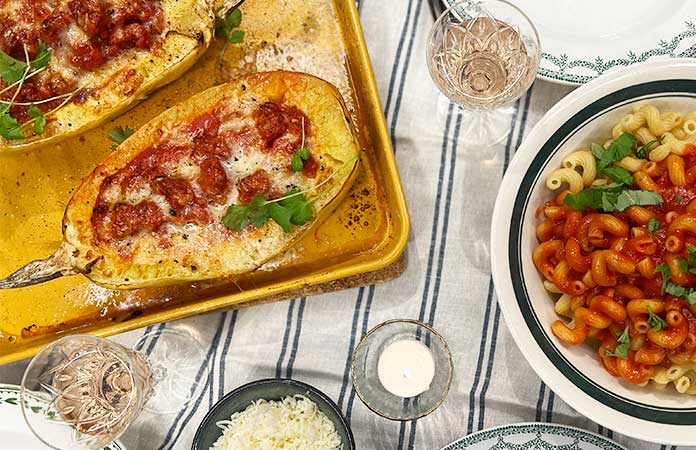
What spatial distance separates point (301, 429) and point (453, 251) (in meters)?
0.63

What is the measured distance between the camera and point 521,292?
1.95m

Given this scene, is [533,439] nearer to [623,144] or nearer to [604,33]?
[623,144]

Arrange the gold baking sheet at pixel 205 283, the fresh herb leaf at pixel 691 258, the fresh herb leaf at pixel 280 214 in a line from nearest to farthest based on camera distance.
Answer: the fresh herb leaf at pixel 691 258
the fresh herb leaf at pixel 280 214
the gold baking sheet at pixel 205 283

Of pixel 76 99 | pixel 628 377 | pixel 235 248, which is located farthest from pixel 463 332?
pixel 76 99

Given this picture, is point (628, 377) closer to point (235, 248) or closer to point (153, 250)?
point (235, 248)

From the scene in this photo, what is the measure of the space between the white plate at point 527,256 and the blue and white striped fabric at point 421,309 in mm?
277

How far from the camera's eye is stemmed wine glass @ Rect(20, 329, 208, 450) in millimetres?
2076

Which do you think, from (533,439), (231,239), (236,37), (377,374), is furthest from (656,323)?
(236,37)

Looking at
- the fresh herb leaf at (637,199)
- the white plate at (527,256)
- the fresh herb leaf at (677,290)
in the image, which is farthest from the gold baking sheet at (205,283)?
the fresh herb leaf at (677,290)

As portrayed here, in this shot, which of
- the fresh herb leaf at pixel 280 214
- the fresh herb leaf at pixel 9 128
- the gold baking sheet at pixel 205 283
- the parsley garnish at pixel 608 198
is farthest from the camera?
the gold baking sheet at pixel 205 283

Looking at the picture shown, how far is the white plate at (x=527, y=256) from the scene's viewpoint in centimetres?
189

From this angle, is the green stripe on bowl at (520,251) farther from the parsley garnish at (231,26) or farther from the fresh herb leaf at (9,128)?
the fresh herb leaf at (9,128)

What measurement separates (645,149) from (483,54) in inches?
20.1

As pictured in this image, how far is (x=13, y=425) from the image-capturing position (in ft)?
7.38
